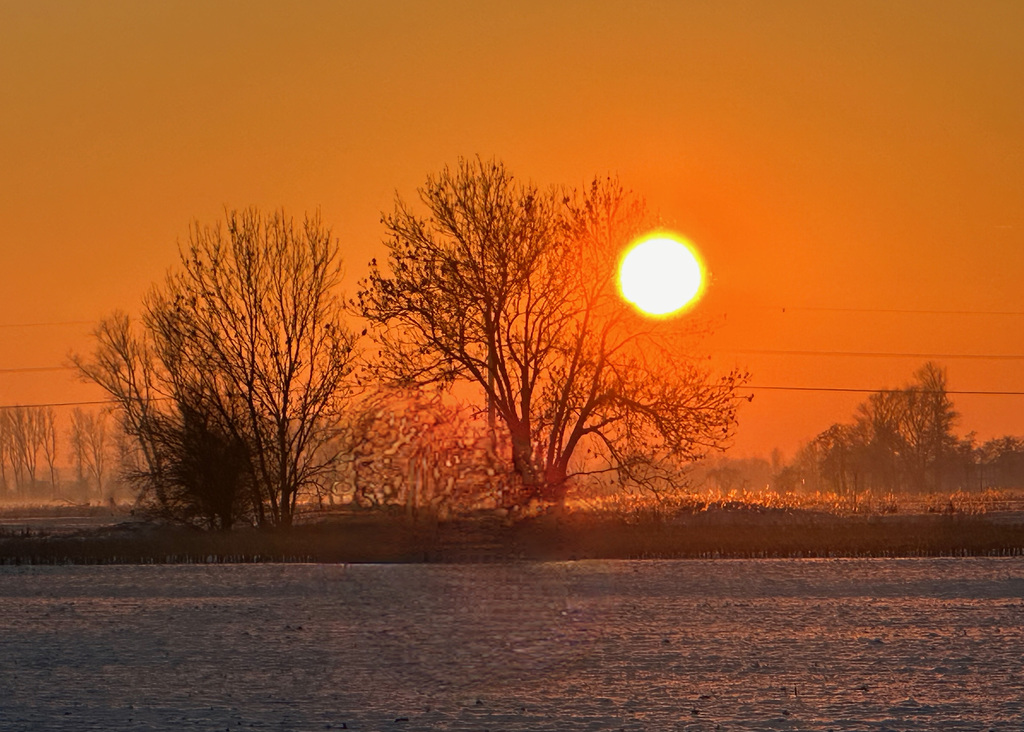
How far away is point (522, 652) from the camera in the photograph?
14.9 metres

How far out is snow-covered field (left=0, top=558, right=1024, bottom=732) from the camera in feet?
37.4

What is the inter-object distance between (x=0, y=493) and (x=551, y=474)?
16840cm

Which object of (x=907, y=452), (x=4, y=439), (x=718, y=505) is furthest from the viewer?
(x=4, y=439)

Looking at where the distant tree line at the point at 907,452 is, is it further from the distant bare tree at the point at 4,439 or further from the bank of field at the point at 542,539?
the distant bare tree at the point at 4,439

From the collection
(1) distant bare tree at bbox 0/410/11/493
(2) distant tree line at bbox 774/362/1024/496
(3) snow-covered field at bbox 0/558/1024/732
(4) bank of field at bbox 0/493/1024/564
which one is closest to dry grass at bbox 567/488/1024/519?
(4) bank of field at bbox 0/493/1024/564

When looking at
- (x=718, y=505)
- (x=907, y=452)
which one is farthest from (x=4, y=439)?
(x=718, y=505)

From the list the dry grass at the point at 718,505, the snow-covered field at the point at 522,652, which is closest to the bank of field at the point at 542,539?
the dry grass at the point at 718,505

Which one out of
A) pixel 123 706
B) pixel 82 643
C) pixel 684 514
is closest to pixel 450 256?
pixel 684 514

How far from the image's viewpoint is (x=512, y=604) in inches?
776

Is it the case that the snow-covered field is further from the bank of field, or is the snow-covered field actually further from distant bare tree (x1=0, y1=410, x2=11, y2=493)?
distant bare tree (x1=0, y1=410, x2=11, y2=493)

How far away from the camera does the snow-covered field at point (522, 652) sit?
449 inches

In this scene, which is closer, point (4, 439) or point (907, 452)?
point (907, 452)

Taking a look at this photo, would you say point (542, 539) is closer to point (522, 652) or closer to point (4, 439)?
point (522, 652)

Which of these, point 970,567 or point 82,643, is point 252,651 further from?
point 970,567
